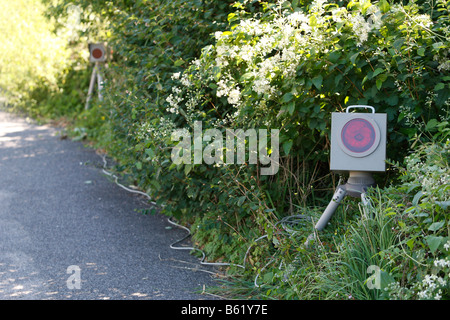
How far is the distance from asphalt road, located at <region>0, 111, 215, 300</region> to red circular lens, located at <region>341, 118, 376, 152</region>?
1.49 meters

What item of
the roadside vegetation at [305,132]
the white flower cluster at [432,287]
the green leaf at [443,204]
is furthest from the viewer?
the roadside vegetation at [305,132]

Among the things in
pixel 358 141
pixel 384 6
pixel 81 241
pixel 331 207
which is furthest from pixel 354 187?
pixel 81 241

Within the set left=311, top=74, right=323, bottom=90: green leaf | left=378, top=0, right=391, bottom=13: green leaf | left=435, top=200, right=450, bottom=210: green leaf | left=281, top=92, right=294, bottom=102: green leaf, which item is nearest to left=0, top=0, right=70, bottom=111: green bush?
left=281, top=92, right=294, bottom=102: green leaf

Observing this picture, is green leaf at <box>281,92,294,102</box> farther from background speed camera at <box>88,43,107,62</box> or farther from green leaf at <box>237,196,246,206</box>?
background speed camera at <box>88,43,107,62</box>

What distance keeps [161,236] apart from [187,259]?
2.07 feet

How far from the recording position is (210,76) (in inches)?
168

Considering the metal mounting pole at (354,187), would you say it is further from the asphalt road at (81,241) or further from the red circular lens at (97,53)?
the red circular lens at (97,53)

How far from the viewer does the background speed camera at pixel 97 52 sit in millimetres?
9078

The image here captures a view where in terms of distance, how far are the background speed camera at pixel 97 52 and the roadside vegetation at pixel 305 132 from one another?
385 cm

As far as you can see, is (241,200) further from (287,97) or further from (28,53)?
(28,53)

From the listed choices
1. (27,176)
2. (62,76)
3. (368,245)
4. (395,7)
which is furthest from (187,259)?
(62,76)

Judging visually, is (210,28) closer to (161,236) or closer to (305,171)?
(305,171)
